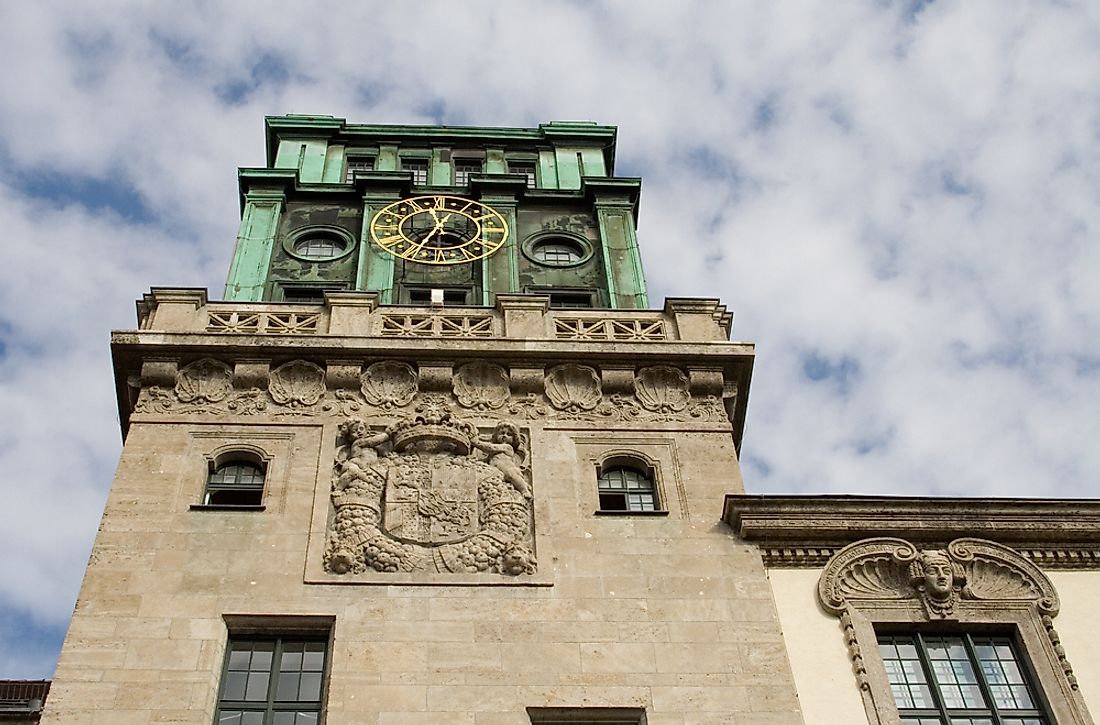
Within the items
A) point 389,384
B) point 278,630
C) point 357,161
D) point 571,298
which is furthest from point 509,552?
point 357,161

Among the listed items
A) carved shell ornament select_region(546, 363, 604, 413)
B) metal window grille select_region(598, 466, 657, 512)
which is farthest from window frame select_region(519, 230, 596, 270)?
metal window grille select_region(598, 466, 657, 512)

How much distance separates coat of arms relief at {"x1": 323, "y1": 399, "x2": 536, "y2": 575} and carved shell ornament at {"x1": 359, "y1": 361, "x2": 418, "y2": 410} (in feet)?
1.66

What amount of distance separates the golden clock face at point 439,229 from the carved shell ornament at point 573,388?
24.9ft

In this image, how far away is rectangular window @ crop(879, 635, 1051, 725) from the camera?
21906mm

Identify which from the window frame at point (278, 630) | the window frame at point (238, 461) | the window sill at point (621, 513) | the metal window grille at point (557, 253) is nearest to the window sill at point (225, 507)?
the window frame at point (238, 461)

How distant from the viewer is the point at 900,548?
947 inches

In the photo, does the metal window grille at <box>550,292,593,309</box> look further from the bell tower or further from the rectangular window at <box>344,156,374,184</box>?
the rectangular window at <box>344,156,374,184</box>

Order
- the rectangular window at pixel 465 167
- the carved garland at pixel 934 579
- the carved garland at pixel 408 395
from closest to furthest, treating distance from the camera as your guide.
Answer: the carved garland at pixel 934 579 < the carved garland at pixel 408 395 < the rectangular window at pixel 465 167

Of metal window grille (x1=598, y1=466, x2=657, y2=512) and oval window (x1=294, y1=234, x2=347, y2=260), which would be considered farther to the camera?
oval window (x1=294, y1=234, x2=347, y2=260)

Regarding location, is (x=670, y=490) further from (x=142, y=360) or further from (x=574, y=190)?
(x=574, y=190)

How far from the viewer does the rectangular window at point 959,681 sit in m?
21.9

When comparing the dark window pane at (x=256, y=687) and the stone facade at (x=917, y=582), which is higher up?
the stone facade at (x=917, y=582)

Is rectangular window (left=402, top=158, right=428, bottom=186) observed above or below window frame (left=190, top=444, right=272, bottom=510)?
above

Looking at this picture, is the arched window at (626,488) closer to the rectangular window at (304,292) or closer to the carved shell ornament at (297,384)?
the carved shell ornament at (297,384)
